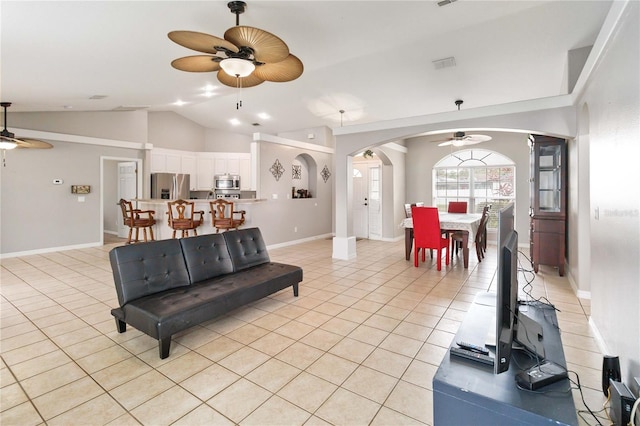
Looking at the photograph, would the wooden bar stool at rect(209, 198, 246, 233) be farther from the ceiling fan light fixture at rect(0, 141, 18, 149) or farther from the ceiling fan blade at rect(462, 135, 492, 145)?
the ceiling fan blade at rect(462, 135, 492, 145)

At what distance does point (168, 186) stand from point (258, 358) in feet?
23.2

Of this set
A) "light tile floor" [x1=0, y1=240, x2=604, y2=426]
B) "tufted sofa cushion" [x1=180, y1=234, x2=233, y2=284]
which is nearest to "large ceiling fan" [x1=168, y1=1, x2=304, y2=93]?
"tufted sofa cushion" [x1=180, y1=234, x2=233, y2=284]

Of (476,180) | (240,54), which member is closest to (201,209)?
(240,54)

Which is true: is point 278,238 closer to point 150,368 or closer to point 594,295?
point 150,368

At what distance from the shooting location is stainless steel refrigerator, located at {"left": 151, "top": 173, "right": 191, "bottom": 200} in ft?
26.7

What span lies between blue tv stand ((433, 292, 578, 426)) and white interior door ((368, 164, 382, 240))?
680cm

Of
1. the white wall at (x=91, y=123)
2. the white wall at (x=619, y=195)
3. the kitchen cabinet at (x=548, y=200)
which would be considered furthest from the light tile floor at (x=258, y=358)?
the white wall at (x=91, y=123)

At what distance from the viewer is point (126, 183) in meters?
8.66

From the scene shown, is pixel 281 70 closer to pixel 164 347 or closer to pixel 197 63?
pixel 197 63

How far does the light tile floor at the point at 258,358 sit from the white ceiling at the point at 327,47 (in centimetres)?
284

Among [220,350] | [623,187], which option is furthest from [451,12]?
[220,350]

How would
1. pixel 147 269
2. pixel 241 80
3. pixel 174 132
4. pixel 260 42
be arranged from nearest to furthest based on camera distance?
pixel 260 42, pixel 147 269, pixel 241 80, pixel 174 132

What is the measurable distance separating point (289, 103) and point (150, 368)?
6.19 m

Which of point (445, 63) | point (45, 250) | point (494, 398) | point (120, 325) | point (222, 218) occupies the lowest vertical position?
point (120, 325)
